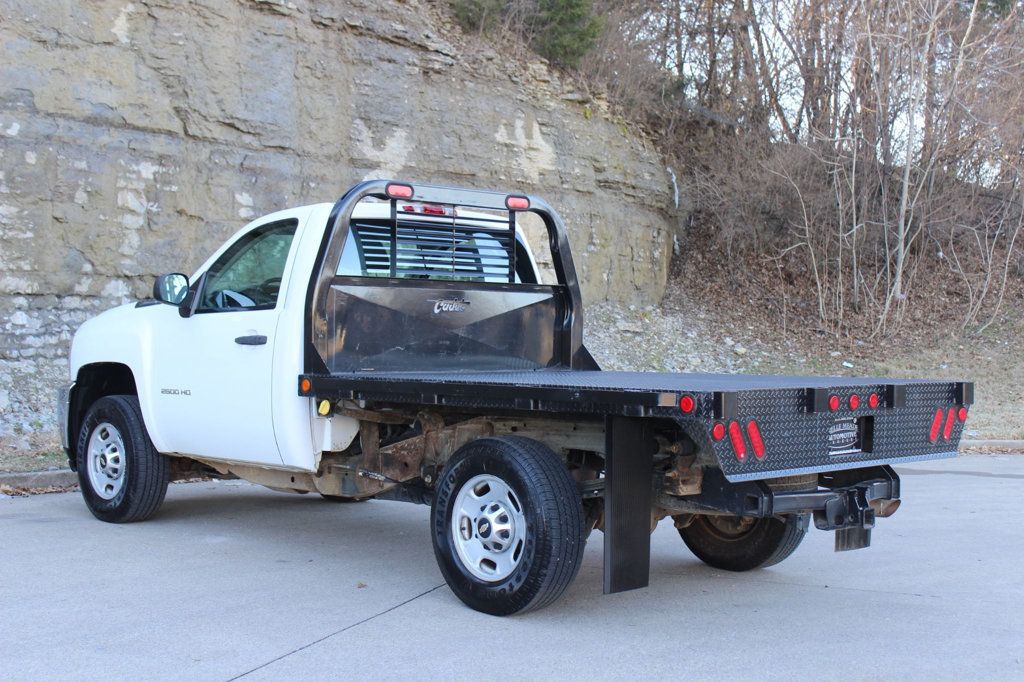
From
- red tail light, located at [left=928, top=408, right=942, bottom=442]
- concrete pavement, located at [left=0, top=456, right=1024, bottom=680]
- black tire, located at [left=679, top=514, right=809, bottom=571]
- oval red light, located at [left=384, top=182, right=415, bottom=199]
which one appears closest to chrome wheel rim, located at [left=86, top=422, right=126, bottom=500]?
concrete pavement, located at [left=0, top=456, right=1024, bottom=680]

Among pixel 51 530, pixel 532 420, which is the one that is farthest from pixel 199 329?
pixel 532 420

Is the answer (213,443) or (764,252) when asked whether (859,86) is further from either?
(213,443)

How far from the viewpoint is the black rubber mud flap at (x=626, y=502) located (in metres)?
5.05

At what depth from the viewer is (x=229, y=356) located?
7090 millimetres

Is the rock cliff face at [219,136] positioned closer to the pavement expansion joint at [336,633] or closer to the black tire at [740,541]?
the pavement expansion joint at [336,633]

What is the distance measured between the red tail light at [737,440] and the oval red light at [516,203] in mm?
3013

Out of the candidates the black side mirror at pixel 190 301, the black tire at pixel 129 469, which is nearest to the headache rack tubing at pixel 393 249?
the black side mirror at pixel 190 301

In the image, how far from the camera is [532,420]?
5719mm

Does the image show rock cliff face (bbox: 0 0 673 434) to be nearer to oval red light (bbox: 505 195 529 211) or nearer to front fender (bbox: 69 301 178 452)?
front fender (bbox: 69 301 178 452)

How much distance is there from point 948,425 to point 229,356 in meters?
4.42

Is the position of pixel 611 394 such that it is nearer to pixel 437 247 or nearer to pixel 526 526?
pixel 526 526

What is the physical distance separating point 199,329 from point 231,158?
9480mm

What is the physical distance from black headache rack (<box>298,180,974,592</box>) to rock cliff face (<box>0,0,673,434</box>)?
7744mm

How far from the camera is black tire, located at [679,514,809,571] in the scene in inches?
253
